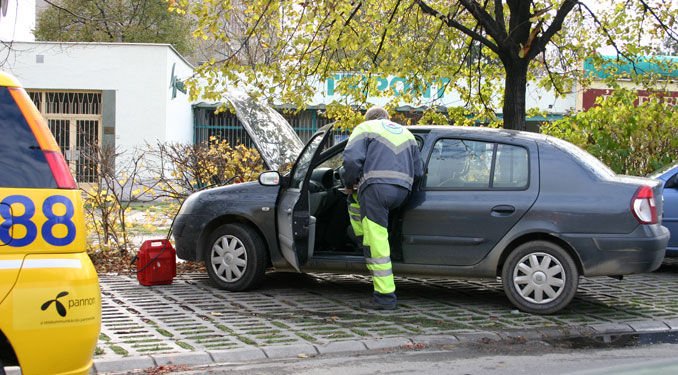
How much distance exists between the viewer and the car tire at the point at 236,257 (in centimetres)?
806

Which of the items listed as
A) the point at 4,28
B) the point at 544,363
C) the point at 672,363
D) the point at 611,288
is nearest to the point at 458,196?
the point at 544,363

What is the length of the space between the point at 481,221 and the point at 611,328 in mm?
1436

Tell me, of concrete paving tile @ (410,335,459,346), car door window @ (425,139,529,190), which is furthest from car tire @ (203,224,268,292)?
concrete paving tile @ (410,335,459,346)

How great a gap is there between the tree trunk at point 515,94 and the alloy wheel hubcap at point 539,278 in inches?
151

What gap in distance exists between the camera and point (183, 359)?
5641 millimetres

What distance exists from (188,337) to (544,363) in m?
2.68

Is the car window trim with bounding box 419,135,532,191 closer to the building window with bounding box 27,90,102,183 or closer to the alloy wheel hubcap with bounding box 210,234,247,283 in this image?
the alloy wheel hubcap with bounding box 210,234,247,283

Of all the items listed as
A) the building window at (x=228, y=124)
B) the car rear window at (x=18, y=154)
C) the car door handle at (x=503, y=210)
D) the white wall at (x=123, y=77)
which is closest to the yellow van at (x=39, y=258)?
the car rear window at (x=18, y=154)

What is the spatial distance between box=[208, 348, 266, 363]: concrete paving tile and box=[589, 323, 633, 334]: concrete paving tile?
294 cm

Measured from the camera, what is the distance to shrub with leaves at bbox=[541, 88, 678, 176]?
1207 cm

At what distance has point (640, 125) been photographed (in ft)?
39.9

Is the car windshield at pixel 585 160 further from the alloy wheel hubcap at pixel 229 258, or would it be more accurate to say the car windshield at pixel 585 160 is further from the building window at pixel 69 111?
the building window at pixel 69 111

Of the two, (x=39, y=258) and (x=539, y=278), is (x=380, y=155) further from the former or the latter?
(x=39, y=258)

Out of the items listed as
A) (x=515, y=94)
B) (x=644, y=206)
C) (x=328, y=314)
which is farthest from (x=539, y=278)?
(x=515, y=94)
